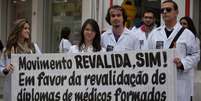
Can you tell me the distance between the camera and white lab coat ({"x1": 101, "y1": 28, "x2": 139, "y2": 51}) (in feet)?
21.7

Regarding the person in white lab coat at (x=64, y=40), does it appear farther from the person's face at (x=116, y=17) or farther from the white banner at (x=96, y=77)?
the person's face at (x=116, y=17)

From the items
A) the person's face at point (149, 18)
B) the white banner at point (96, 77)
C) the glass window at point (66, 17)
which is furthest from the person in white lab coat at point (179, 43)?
the glass window at point (66, 17)

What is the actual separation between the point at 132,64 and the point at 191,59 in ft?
2.16

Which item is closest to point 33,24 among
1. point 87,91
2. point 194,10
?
point 194,10

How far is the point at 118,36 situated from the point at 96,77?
606 millimetres

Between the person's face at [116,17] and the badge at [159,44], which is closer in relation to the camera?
the badge at [159,44]

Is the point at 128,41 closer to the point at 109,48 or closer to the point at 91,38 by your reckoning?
the point at 109,48

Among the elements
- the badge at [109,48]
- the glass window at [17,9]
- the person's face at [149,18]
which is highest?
the glass window at [17,9]

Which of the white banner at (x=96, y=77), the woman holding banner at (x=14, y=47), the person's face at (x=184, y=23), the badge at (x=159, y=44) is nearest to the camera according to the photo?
the white banner at (x=96, y=77)

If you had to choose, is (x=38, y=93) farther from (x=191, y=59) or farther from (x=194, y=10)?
(x=194, y=10)

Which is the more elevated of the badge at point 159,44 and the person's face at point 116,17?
the person's face at point 116,17

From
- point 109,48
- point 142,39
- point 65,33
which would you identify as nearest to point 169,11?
point 109,48

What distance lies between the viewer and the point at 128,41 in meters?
6.63

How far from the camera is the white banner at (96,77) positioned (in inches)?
239
